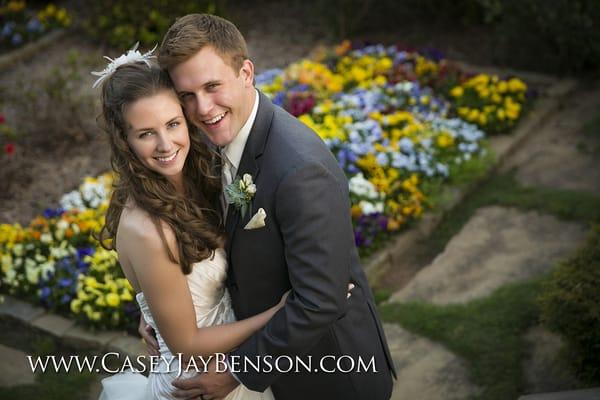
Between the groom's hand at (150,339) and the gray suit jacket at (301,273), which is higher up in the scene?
the gray suit jacket at (301,273)

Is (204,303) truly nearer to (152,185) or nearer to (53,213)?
(152,185)

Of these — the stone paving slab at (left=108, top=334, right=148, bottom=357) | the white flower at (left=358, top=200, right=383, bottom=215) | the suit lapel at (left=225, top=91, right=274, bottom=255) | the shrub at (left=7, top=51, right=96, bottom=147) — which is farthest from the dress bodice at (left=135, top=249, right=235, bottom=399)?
the shrub at (left=7, top=51, right=96, bottom=147)

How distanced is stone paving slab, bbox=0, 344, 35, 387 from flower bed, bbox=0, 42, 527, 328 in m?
0.38

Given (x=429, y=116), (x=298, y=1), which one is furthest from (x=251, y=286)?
(x=298, y=1)

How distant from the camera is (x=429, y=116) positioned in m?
6.14

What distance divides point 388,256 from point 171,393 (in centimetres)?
240

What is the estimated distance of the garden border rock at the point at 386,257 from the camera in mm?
4320

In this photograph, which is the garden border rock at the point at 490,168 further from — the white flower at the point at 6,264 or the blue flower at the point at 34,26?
the blue flower at the point at 34,26

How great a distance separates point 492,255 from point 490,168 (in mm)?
1148

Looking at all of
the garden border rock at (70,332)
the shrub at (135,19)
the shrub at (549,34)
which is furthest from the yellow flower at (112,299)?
the shrub at (549,34)

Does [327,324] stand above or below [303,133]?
below

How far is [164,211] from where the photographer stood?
2504mm

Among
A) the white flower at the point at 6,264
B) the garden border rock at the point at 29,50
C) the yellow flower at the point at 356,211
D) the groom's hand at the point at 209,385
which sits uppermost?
the garden border rock at the point at 29,50

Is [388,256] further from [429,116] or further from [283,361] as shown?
[283,361]
